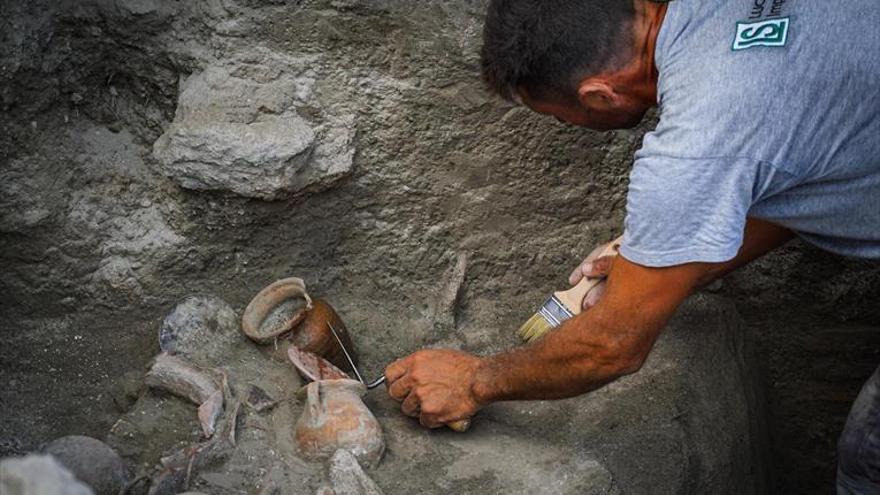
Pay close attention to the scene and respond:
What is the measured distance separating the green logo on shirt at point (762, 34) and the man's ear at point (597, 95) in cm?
30

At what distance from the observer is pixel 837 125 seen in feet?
7.30

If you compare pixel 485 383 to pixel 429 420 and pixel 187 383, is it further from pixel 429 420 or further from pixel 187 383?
pixel 187 383

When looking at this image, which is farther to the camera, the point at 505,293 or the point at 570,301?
the point at 505,293

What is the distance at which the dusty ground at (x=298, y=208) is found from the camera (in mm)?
2941

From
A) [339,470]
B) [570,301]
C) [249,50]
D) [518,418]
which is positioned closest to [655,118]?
[570,301]

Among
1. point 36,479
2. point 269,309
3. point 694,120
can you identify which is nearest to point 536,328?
point 269,309

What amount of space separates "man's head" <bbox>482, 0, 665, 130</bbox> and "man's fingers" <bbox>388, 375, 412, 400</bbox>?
0.74 meters

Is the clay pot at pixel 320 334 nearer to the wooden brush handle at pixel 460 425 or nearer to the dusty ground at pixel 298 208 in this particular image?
the dusty ground at pixel 298 208

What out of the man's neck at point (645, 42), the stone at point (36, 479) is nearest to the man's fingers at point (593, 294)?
the man's neck at point (645, 42)

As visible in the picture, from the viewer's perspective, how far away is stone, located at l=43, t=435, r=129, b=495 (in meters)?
2.45

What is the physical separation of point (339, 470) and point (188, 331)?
0.64m

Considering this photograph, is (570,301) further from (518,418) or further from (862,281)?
(862,281)

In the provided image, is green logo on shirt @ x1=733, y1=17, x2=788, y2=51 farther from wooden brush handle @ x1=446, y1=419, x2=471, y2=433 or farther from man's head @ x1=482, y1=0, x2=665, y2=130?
wooden brush handle @ x1=446, y1=419, x2=471, y2=433

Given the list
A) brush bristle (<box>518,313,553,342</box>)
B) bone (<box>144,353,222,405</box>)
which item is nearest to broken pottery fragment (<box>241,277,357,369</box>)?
bone (<box>144,353,222,405</box>)
